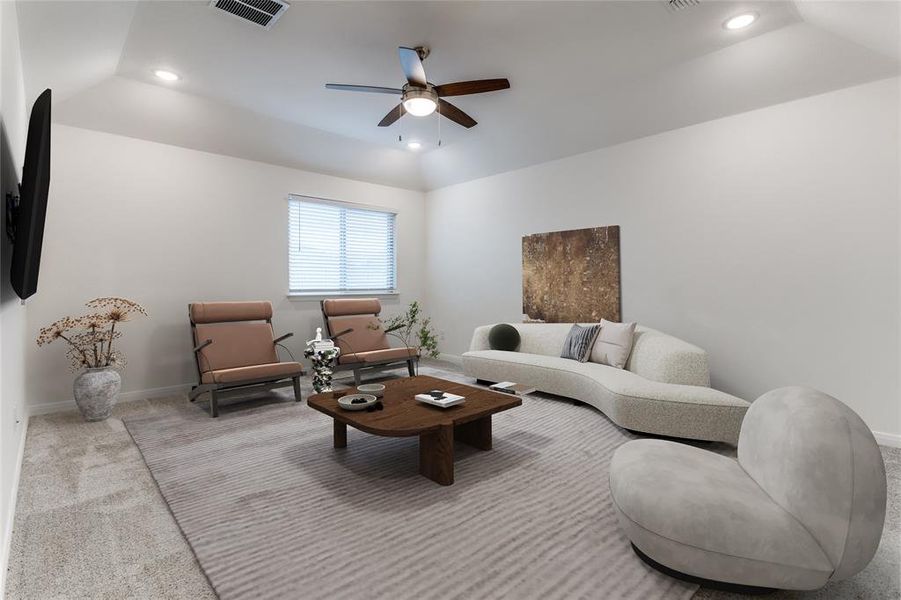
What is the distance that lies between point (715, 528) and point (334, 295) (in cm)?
544

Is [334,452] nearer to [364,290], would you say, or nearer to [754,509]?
[754,509]

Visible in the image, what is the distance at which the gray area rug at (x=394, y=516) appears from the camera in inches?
66.0

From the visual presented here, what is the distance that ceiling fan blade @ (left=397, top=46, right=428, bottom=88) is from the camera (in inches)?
112

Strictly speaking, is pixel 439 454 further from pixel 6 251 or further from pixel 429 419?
pixel 6 251

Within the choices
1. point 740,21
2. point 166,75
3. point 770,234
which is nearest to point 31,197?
point 166,75

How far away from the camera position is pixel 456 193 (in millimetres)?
6730

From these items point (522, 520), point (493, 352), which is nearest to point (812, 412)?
point (522, 520)

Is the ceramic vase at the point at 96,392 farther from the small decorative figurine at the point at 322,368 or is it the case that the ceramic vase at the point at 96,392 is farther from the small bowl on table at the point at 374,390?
the small bowl on table at the point at 374,390

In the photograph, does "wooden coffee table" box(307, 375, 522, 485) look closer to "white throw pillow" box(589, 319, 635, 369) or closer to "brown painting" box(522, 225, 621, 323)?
"white throw pillow" box(589, 319, 635, 369)

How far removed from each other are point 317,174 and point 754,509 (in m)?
5.86

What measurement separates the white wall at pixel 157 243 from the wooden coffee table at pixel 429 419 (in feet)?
9.00

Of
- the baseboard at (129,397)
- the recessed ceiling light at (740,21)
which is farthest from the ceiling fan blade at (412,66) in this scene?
the baseboard at (129,397)

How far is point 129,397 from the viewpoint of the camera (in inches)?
175

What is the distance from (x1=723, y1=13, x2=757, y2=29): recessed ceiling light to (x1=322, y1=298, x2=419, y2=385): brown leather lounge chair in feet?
14.0
